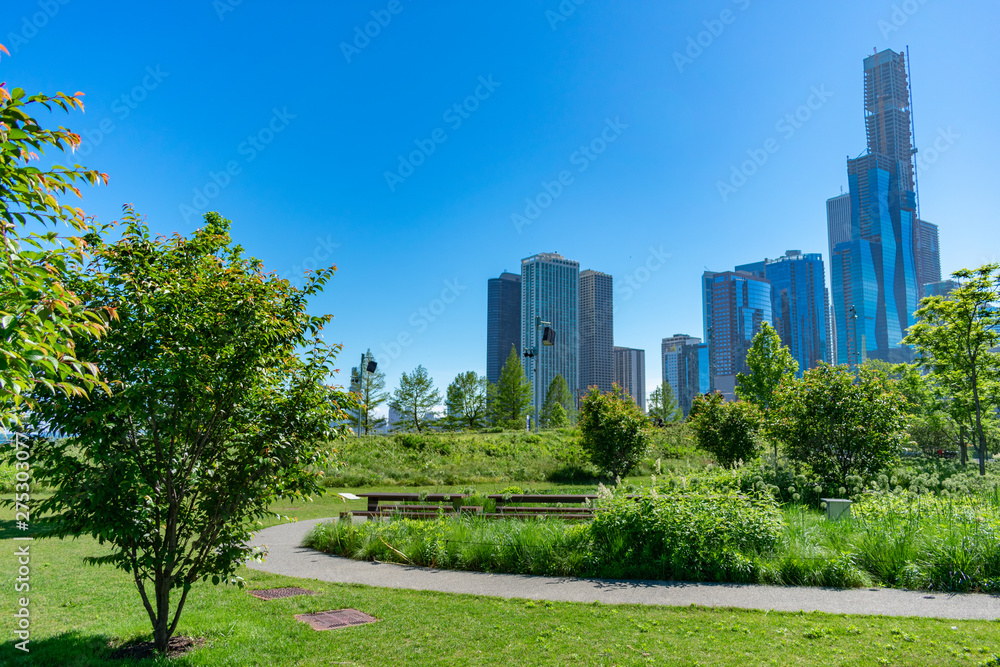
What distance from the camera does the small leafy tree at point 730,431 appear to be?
20.0 metres

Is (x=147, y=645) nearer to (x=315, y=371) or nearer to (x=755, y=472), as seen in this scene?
(x=315, y=371)

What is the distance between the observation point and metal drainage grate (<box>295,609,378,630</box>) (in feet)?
18.4

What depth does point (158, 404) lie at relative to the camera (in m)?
4.40

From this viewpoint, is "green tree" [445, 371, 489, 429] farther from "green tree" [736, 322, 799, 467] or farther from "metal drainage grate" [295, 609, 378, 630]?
"metal drainage grate" [295, 609, 378, 630]

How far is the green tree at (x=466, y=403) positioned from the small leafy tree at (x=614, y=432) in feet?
105

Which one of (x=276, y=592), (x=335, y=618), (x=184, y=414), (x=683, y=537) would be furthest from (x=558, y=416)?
(x=184, y=414)

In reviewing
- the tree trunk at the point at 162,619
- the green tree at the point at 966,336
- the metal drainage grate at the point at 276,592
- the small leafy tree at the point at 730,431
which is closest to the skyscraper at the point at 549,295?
the small leafy tree at the point at 730,431

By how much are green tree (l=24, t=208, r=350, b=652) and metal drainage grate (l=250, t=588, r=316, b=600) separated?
185 centimetres

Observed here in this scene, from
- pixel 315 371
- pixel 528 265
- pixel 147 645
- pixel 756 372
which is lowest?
pixel 147 645

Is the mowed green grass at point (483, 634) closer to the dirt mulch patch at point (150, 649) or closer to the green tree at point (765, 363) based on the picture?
the dirt mulch patch at point (150, 649)

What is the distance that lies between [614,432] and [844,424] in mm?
8761

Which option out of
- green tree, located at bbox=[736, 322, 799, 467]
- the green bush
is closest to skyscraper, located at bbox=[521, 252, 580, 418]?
green tree, located at bbox=[736, 322, 799, 467]

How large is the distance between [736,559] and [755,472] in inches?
288

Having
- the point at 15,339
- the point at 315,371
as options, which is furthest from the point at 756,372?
the point at 15,339
